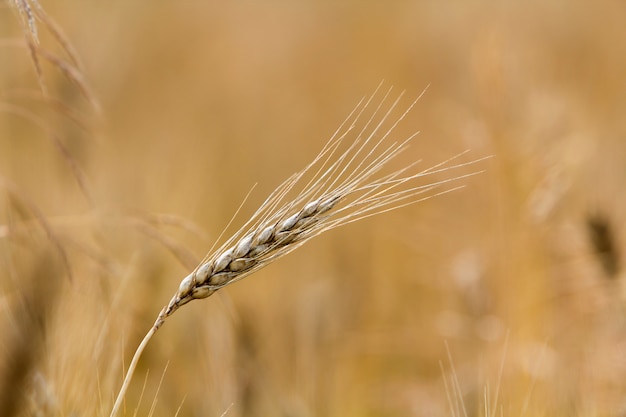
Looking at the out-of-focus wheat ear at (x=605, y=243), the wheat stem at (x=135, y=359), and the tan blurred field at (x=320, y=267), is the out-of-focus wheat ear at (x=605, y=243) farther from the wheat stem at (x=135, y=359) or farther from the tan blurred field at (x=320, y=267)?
the wheat stem at (x=135, y=359)

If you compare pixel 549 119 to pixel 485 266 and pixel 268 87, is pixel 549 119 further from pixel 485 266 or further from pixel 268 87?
pixel 268 87

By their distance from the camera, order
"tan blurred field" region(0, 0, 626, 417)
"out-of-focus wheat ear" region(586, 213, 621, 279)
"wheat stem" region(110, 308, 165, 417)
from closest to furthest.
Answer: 1. "wheat stem" region(110, 308, 165, 417)
2. "tan blurred field" region(0, 0, 626, 417)
3. "out-of-focus wheat ear" region(586, 213, 621, 279)

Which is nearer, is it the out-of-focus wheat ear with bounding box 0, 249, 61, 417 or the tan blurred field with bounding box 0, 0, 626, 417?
the out-of-focus wheat ear with bounding box 0, 249, 61, 417

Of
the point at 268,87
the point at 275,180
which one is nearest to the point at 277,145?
the point at 275,180

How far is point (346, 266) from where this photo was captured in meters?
3.02

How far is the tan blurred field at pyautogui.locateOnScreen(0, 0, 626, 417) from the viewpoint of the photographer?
1.26 m

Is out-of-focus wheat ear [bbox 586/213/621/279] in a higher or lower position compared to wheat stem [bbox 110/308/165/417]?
lower

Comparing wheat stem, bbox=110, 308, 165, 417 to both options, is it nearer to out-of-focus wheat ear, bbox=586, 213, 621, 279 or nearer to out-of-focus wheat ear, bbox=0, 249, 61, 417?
out-of-focus wheat ear, bbox=0, 249, 61, 417

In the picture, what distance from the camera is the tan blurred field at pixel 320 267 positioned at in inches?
49.6

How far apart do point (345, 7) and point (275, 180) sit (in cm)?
399

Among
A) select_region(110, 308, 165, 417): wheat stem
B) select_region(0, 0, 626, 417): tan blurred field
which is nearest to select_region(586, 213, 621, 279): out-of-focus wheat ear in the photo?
select_region(0, 0, 626, 417): tan blurred field

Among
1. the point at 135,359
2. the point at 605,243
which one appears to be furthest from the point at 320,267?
the point at 135,359

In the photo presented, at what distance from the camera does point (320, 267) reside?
11.2 ft

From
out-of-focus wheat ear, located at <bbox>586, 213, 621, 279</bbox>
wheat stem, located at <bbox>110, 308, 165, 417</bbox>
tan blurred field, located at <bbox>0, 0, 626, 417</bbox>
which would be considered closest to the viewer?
wheat stem, located at <bbox>110, 308, 165, 417</bbox>
